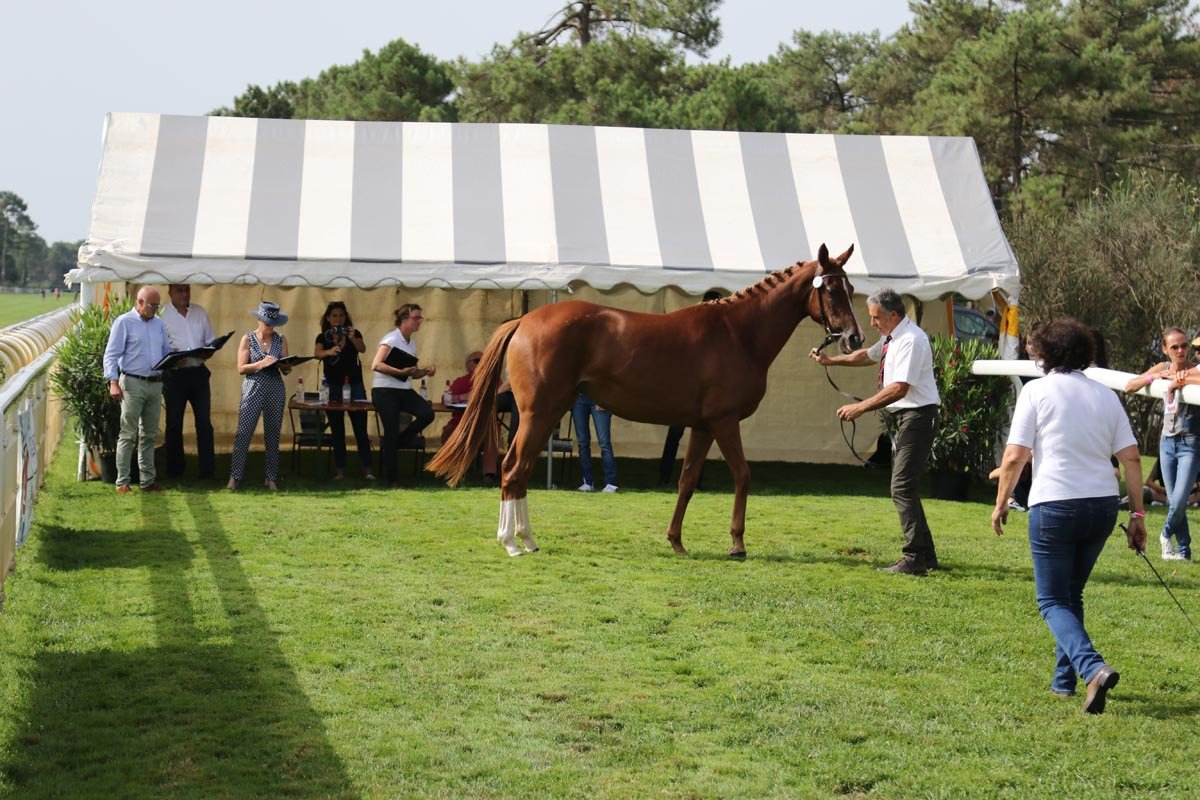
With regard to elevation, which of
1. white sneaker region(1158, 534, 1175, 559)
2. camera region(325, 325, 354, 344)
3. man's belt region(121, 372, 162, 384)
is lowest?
white sneaker region(1158, 534, 1175, 559)

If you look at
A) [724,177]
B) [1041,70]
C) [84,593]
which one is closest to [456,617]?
[84,593]

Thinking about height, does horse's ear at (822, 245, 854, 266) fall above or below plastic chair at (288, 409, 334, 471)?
above

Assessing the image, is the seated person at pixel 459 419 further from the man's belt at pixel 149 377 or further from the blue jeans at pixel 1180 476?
the blue jeans at pixel 1180 476

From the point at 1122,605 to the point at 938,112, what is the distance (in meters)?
26.4

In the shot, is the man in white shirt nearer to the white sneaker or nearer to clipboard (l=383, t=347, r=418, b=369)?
clipboard (l=383, t=347, r=418, b=369)

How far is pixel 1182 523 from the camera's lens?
33.0 ft

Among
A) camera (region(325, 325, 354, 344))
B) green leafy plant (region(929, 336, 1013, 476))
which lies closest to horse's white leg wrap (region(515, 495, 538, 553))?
camera (region(325, 325, 354, 344))

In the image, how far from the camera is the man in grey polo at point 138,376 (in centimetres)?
1156

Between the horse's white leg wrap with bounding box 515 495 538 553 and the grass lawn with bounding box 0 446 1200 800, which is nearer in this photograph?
the grass lawn with bounding box 0 446 1200 800

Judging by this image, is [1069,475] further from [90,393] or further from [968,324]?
[968,324]

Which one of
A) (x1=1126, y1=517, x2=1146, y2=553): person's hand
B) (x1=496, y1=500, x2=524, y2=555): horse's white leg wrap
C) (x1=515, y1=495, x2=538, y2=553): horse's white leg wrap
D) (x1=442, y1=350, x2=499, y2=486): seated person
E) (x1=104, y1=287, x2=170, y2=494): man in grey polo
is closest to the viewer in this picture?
(x1=1126, y1=517, x2=1146, y2=553): person's hand

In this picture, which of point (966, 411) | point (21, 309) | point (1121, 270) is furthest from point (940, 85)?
point (21, 309)

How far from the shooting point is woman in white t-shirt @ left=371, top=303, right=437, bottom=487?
42.0 ft

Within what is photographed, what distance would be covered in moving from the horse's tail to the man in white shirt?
3.97 meters
